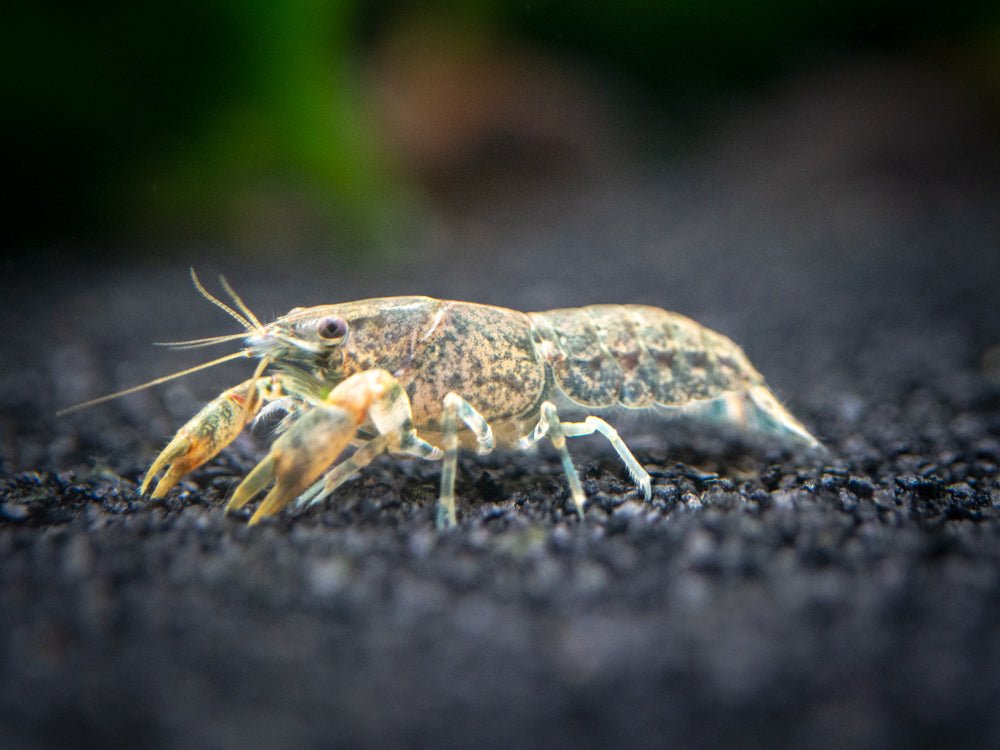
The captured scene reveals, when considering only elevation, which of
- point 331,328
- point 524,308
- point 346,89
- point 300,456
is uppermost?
point 346,89

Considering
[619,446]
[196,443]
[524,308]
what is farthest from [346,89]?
[619,446]

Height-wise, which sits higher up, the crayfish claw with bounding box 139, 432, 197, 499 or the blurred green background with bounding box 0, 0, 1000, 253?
the blurred green background with bounding box 0, 0, 1000, 253

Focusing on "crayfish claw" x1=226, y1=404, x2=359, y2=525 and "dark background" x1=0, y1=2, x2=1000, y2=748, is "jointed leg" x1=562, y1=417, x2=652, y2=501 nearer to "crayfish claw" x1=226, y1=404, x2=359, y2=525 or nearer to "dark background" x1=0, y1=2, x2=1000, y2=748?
"dark background" x1=0, y1=2, x2=1000, y2=748

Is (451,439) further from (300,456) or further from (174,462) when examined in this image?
(174,462)

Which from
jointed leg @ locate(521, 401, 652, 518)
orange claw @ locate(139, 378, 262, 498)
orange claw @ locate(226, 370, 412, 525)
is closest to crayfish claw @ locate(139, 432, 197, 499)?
orange claw @ locate(139, 378, 262, 498)

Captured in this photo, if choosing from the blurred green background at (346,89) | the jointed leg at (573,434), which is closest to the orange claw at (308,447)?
the jointed leg at (573,434)

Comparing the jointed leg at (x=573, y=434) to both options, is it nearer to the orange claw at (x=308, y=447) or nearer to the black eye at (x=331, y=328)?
the orange claw at (x=308, y=447)
